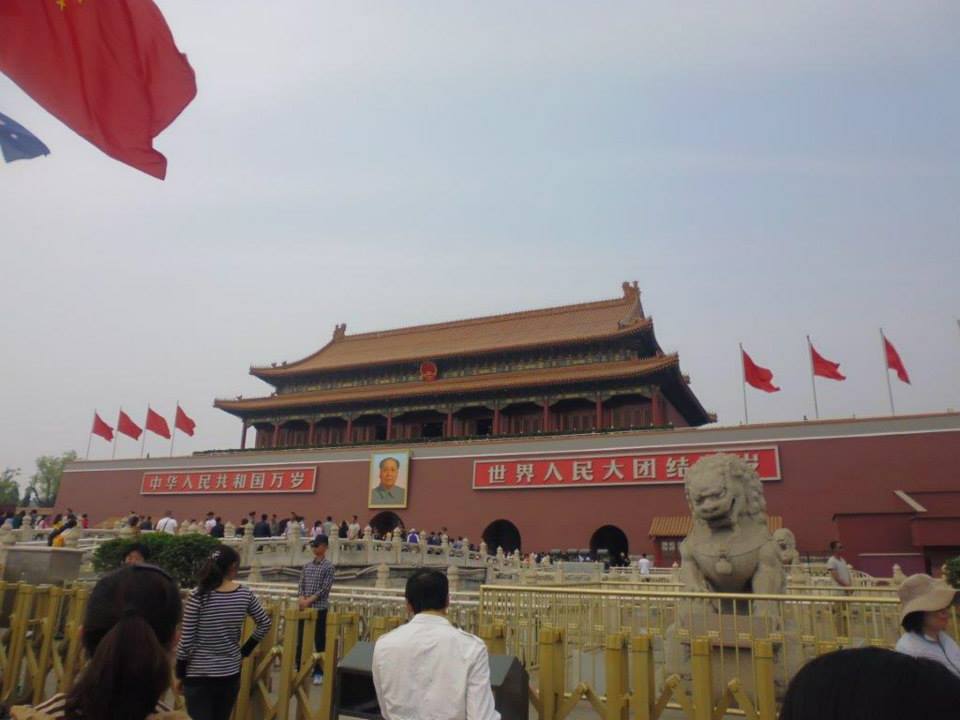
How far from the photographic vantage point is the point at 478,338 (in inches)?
1083

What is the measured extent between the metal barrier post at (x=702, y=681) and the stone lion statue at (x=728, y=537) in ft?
9.34

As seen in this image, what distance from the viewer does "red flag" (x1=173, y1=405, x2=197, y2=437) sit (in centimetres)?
2512

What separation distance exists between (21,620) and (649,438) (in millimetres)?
16473

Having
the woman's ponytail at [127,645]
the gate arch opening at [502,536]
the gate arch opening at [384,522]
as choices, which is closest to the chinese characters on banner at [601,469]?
the gate arch opening at [502,536]

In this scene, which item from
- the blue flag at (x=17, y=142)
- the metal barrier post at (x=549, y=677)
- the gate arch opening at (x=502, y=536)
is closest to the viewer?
the metal barrier post at (x=549, y=677)

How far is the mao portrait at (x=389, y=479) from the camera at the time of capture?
2234cm

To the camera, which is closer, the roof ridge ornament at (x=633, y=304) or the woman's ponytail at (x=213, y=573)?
the woman's ponytail at (x=213, y=573)

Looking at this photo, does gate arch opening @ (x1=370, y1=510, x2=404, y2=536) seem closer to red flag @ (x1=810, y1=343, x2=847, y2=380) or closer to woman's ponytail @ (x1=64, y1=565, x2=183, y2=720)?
red flag @ (x1=810, y1=343, x2=847, y2=380)

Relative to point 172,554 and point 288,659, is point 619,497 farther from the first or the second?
point 288,659

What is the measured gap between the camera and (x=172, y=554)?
953 cm

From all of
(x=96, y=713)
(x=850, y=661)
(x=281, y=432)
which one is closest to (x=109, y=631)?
(x=96, y=713)

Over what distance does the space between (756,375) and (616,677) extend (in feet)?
58.2

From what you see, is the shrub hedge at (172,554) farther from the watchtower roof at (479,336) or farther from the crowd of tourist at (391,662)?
the watchtower roof at (479,336)

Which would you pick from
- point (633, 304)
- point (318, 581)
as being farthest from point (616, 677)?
point (633, 304)
